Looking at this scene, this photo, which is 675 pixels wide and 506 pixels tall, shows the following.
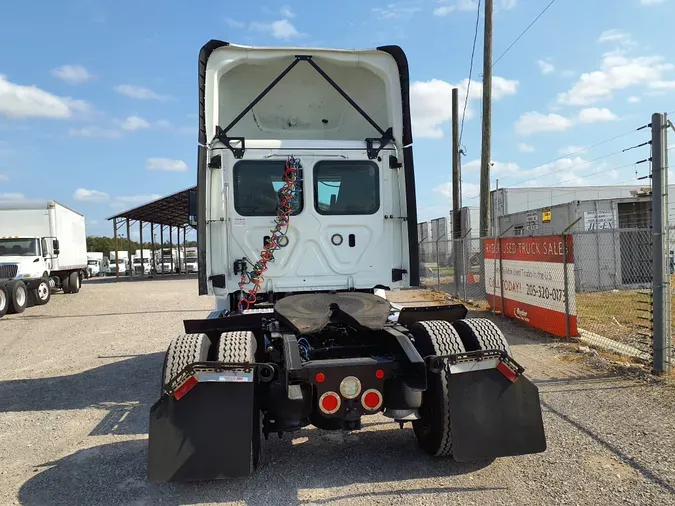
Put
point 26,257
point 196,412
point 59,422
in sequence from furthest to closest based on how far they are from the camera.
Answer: point 26,257 → point 59,422 → point 196,412

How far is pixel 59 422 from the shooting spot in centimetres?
524

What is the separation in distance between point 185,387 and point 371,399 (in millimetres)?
1247

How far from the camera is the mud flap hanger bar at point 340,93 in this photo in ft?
17.7

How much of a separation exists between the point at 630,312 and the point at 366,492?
9.36m

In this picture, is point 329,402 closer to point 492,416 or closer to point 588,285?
point 492,416

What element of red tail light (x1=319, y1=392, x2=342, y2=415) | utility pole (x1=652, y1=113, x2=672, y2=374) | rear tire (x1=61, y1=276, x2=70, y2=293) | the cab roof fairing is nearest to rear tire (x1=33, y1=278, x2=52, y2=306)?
rear tire (x1=61, y1=276, x2=70, y2=293)

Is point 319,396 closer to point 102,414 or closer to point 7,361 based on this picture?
point 102,414

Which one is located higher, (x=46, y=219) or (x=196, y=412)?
(x=46, y=219)

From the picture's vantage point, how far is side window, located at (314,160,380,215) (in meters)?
5.50

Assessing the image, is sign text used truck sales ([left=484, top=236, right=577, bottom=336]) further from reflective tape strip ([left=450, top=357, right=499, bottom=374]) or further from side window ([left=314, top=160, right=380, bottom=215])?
reflective tape strip ([left=450, top=357, right=499, bottom=374])

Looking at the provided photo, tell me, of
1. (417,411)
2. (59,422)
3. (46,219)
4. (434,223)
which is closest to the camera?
(417,411)

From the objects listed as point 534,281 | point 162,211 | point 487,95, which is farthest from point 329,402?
point 162,211

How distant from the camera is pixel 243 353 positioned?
3781 millimetres

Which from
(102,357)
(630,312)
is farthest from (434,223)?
(102,357)
